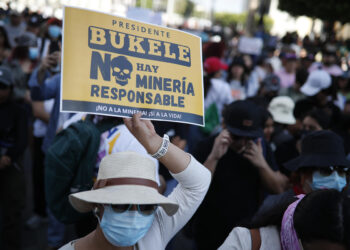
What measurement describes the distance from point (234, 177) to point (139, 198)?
1357mm

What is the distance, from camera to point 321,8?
18.3m

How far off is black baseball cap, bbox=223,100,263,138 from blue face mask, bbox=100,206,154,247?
1.36 meters

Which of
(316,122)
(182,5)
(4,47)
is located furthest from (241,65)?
(182,5)

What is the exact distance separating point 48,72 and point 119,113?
238 centimetres

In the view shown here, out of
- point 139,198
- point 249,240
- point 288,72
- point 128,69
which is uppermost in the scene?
point 288,72

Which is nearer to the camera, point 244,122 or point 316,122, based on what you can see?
point 244,122

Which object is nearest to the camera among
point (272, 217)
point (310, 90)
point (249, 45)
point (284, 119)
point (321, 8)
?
point (272, 217)

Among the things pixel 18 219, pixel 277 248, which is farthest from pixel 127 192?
pixel 18 219

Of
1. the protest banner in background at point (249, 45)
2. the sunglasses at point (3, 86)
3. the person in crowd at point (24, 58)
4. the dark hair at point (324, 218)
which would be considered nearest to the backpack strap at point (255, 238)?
the dark hair at point (324, 218)

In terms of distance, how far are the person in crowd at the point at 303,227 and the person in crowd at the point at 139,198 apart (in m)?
0.31

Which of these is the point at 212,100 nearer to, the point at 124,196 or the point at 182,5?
the point at 124,196

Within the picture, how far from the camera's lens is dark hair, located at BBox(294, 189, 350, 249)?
5.40 feet

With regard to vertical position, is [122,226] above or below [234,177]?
below

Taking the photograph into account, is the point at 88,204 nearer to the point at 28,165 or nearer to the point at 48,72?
the point at 48,72
